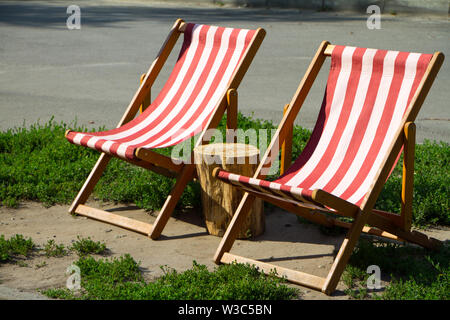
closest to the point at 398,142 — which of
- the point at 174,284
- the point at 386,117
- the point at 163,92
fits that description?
the point at 386,117

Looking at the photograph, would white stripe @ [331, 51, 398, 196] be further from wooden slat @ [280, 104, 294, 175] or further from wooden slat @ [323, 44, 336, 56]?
wooden slat @ [280, 104, 294, 175]

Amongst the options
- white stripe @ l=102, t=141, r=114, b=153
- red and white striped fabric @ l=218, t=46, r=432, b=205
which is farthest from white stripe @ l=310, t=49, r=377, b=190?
white stripe @ l=102, t=141, r=114, b=153

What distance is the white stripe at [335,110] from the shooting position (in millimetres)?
4293

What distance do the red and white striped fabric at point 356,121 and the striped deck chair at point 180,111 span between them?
0.68 meters

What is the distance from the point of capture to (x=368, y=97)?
4.27 m

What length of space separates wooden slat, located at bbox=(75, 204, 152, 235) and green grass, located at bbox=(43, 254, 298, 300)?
23.7 inches

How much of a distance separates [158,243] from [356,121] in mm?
1503

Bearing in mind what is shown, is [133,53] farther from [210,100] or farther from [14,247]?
[14,247]

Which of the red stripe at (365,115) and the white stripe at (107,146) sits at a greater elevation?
the red stripe at (365,115)

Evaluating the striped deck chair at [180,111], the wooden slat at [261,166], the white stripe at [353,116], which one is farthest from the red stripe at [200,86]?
the white stripe at [353,116]

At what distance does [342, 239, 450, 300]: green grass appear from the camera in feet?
11.5

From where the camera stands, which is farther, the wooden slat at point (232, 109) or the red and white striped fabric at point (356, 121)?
the wooden slat at point (232, 109)

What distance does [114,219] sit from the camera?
4.72 meters

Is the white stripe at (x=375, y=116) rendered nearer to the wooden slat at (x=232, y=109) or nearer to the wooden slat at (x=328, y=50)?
the wooden slat at (x=328, y=50)
